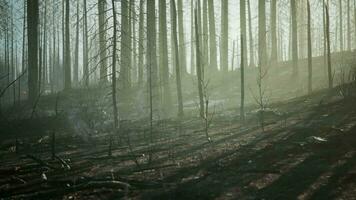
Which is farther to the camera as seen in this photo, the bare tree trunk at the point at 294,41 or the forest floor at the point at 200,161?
the bare tree trunk at the point at 294,41

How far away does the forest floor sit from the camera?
7.21 m

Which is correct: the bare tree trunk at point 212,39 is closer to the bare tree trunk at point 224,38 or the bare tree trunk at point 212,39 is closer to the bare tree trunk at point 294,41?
the bare tree trunk at point 224,38

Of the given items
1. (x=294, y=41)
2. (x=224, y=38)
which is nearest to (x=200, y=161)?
(x=294, y=41)

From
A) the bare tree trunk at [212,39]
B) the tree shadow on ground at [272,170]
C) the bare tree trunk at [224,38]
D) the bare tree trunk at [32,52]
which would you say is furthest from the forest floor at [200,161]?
the bare tree trunk at [212,39]

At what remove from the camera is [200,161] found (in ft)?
30.9

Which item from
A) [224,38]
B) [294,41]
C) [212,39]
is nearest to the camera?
[294,41]

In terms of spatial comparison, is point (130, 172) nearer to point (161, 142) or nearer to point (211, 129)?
point (161, 142)

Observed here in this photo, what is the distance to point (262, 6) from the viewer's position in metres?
27.0

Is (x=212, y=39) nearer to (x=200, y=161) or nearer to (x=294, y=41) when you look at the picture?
(x=294, y=41)

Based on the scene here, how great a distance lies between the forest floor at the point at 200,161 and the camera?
7.21 metres

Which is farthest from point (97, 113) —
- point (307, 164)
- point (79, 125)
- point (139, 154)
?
point (307, 164)

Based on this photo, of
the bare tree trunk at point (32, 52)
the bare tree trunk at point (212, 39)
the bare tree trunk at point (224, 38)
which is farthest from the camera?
the bare tree trunk at point (212, 39)

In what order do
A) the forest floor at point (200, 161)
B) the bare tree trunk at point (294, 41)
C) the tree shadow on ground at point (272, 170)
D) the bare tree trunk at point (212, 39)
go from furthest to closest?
the bare tree trunk at point (212, 39) → the bare tree trunk at point (294, 41) → the forest floor at point (200, 161) → the tree shadow on ground at point (272, 170)

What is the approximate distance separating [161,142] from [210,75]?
59.1 feet
